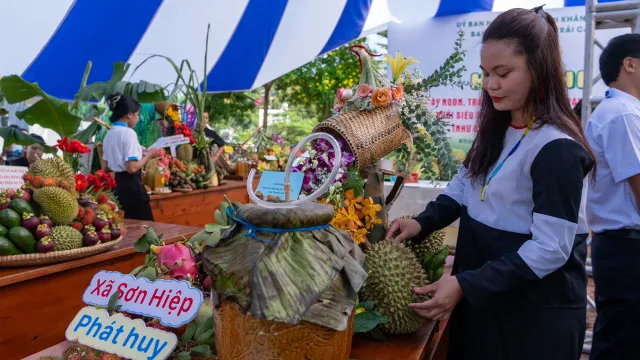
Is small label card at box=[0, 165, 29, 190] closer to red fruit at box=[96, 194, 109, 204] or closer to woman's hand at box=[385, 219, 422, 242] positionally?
red fruit at box=[96, 194, 109, 204]

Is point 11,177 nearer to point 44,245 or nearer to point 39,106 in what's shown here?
point 44,245

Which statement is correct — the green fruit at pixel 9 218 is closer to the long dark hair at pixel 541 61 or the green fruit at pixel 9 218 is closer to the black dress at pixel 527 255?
the black dress at pixel 527 255

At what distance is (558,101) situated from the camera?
1085 millimetres

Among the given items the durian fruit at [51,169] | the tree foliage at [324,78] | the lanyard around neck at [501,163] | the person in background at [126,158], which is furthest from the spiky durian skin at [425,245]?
the tree foliage at [324,78]

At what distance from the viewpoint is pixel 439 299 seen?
98cm

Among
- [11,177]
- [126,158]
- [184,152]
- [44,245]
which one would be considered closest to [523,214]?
[44,245]

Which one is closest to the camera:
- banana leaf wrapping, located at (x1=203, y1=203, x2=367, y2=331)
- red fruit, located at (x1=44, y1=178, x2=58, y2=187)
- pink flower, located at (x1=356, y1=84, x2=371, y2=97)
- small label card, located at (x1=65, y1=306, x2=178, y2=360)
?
banana leaf wrapping, located at (x1=203, y1=203, x2=367, y2=331)

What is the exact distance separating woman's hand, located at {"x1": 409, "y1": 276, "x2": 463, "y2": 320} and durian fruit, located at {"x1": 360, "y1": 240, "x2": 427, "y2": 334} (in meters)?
0.02

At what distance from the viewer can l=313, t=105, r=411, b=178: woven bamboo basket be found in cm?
131

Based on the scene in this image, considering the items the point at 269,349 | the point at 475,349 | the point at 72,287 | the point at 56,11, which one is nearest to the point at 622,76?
the point at 475,349

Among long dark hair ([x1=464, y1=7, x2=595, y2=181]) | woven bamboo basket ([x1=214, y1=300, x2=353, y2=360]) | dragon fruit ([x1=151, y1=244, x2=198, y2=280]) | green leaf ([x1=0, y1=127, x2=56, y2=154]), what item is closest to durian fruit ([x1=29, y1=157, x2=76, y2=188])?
green leaf ([x1=0, y1=127, x2=56, y2=154])

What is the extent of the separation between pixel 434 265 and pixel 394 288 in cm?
35

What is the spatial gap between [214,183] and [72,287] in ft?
8.94

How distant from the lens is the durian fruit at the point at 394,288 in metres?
0.98
